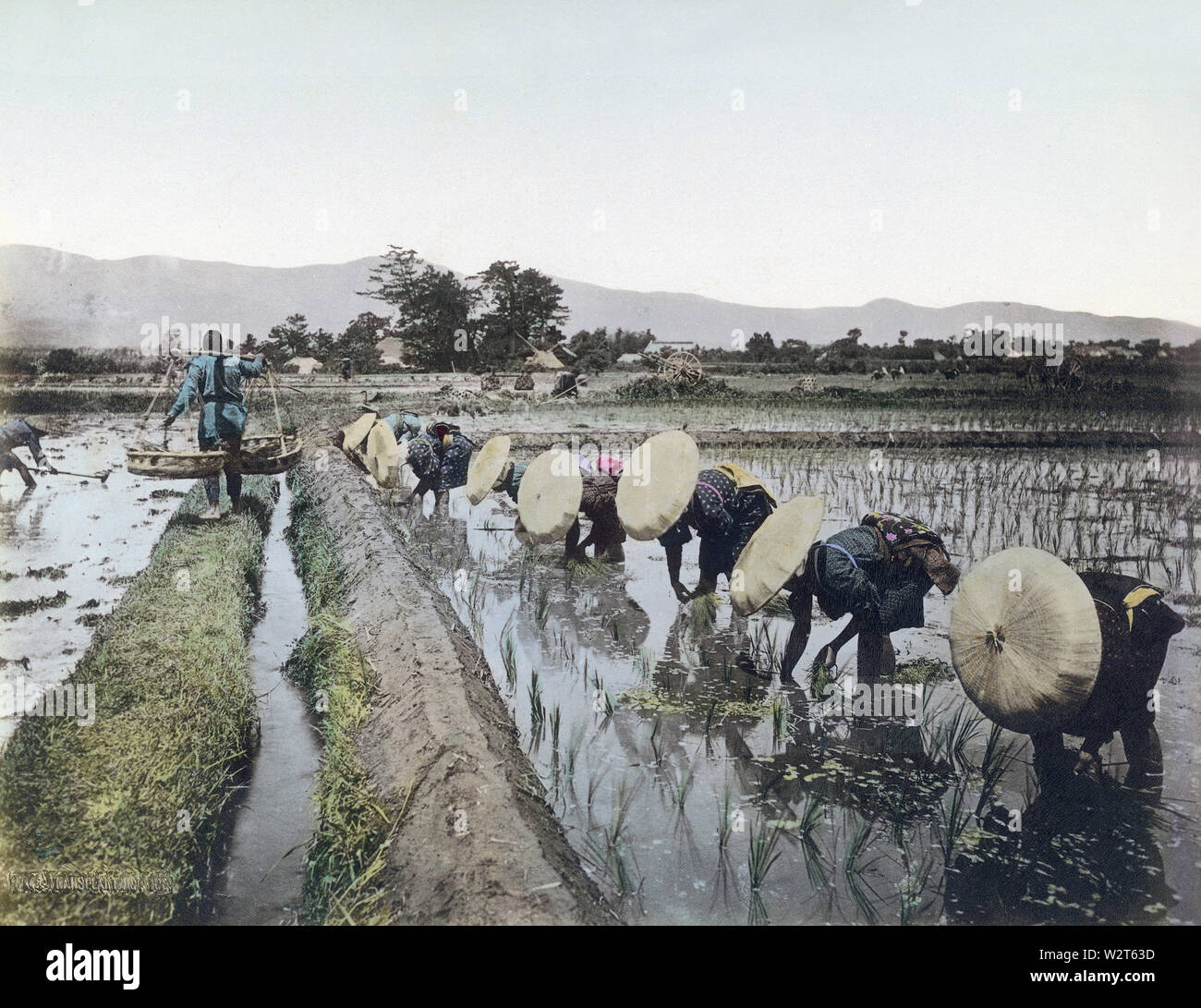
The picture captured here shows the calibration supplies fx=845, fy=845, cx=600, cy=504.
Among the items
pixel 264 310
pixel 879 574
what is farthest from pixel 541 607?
pixel 264 310

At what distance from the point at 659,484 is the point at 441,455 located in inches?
172

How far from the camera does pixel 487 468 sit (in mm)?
7859

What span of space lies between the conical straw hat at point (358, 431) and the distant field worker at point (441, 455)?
1776 mm

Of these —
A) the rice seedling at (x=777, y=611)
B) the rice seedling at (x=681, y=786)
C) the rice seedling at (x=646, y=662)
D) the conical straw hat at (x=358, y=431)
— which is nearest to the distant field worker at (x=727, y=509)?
the rice seedling at (x=777, y=611)

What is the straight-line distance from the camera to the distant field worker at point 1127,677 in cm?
297

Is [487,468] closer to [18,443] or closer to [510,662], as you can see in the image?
[510,662]

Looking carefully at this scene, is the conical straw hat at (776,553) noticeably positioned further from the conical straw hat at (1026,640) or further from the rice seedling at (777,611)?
the rice seedling at (777,611)

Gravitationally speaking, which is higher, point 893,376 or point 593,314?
point 593,314

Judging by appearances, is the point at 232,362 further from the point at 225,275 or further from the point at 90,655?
the point at 225,275

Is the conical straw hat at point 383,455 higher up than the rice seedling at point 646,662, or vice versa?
the conical straw hat at point 383,455

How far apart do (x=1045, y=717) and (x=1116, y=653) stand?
1.10ft

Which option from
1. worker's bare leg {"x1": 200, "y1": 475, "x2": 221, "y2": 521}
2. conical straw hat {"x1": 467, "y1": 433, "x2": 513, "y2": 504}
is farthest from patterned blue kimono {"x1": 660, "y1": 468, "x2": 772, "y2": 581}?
worker's bare leg {"x1": 200, "y1": 475, "x2": 221, "y2": 521}
